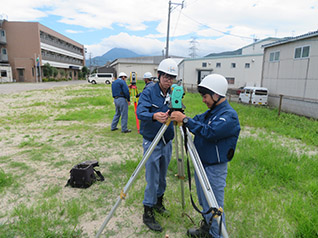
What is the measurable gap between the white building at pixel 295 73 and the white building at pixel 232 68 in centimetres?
1295

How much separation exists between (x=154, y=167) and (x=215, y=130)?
97 cm

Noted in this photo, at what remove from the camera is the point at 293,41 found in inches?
520

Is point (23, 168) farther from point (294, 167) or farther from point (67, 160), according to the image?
point (294, 167)

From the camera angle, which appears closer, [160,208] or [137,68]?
[160,208]

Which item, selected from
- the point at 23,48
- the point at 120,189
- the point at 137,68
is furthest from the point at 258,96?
the point at 137,68

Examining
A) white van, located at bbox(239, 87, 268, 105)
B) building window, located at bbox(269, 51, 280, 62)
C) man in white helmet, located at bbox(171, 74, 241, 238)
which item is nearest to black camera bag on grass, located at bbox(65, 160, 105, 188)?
man in white helmet, located at bbox(171, 74, 241, 238)

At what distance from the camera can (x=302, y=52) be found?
12.6m

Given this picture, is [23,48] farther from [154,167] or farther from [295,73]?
[154,167]

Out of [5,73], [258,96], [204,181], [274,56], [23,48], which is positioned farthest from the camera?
[23,48]

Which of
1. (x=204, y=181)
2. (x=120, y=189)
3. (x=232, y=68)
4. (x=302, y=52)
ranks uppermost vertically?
(x=232, y=68)

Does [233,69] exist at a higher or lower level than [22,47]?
lower

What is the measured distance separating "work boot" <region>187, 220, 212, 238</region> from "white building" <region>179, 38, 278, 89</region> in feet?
85.0

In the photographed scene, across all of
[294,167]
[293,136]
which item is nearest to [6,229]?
[294,167]

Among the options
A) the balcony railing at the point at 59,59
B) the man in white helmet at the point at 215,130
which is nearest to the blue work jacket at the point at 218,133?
the man in white helmet at the point at 215,130
